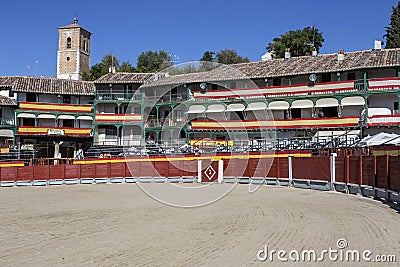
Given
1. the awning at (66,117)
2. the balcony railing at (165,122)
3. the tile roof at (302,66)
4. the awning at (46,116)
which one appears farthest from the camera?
the awning at (66,117)

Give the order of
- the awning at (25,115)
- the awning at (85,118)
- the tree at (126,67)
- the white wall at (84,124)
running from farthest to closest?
the tree at (126,67)
the white wall at (84,124)
the awning at (85,118)
the awning at (25,115)

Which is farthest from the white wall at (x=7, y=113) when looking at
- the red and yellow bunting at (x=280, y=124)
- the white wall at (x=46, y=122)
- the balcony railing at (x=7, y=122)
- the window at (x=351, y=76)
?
the window at (x=351, y=76)

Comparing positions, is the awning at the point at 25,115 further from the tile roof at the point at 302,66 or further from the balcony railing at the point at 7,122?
the tile roof at the point at 302,66

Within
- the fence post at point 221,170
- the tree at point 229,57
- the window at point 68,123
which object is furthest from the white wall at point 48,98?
the tree at point 229,57

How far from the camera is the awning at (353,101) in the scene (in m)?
41.6

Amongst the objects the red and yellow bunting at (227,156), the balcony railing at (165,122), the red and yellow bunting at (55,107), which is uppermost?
the red and yellow bunting at (55,107)

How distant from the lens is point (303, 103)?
44.1 meters

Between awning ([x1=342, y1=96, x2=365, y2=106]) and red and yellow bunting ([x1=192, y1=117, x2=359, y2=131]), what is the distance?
1693mm

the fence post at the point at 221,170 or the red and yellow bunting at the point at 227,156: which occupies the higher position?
the red and yellow bunting at the point at 227,156

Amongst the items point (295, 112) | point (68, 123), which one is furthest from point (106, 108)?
point (295, 112)

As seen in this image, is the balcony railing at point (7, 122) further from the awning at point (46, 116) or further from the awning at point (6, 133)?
the awning at point (46, 116)

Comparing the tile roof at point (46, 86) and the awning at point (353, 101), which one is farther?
the tile roof at point (46, 86)

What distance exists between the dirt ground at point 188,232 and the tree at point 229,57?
70.9m

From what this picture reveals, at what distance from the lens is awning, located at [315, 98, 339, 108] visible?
1683 inches
